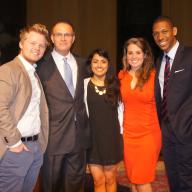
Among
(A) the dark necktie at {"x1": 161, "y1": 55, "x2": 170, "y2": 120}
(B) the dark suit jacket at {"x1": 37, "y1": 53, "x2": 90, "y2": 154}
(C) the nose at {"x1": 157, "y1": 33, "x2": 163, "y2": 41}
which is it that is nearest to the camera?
(B) the dark suit jacket at {"x1": 37, "y1": 53, "x2": 90, "y2": 154}

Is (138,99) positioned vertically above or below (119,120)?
above

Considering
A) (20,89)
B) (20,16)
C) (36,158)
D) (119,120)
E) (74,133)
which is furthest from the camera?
(20,16)

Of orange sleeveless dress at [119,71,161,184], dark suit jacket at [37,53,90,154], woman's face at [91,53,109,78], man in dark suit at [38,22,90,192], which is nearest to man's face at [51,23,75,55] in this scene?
man in dark suit at [38,22,90,192]

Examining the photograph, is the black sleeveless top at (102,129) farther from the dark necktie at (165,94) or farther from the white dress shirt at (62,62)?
the dark necktie at (165,94)

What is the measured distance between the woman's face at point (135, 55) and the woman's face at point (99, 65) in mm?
206

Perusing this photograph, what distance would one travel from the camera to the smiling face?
289cm

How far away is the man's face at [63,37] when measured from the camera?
2.75 m

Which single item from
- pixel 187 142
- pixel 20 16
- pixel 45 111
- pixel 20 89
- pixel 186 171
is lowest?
pixel 186 171

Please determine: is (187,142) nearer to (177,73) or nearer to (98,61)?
(177,73)

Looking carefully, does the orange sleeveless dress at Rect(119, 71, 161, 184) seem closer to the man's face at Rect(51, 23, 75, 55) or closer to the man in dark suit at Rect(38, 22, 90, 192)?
the man in dark suit at Rect(38, 22, 90, 192)

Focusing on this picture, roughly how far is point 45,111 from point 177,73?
1063mm

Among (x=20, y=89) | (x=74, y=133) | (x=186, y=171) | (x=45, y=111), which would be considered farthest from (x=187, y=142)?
(x=20, y=89)

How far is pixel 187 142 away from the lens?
110 inches

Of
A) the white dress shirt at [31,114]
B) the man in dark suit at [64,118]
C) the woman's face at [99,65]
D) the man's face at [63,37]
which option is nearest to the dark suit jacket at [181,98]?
the woman's face at [99,65]
